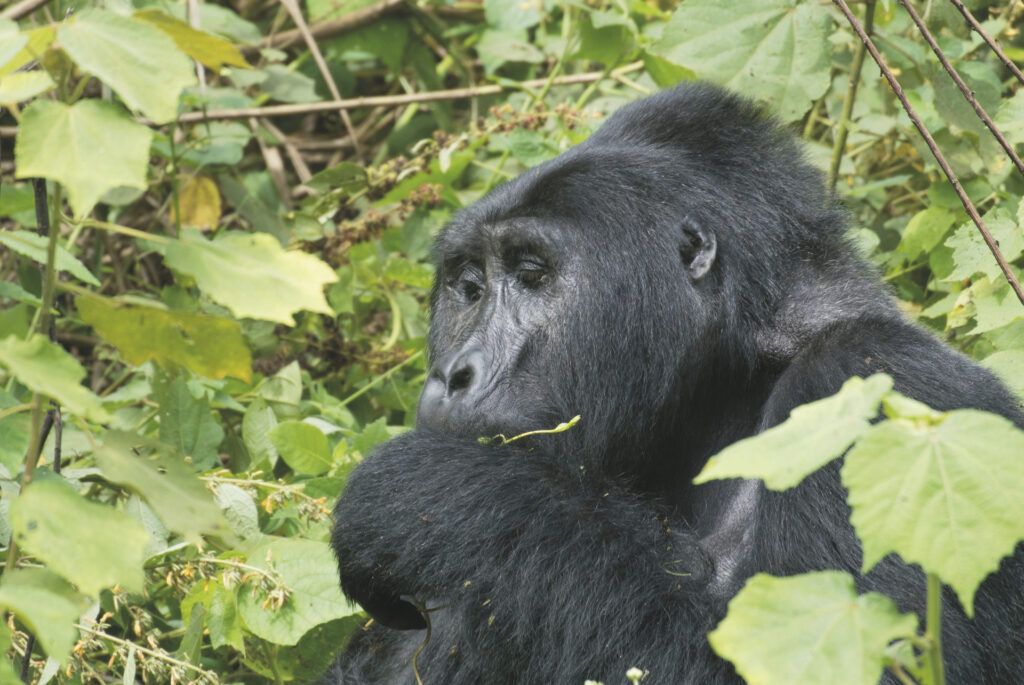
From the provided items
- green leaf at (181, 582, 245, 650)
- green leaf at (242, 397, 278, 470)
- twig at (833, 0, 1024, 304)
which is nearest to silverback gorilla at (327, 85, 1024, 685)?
twig at (833, 0, 1024, 304)

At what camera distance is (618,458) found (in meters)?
2.85

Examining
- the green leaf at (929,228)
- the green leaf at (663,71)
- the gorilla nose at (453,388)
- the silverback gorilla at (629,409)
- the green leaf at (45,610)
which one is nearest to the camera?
the green leaf at (45,610)

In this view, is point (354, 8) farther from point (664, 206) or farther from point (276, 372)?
point (664, 206)

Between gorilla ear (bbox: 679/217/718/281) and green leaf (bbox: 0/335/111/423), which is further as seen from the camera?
gorilla ear (bbox: 679/217/718/281)

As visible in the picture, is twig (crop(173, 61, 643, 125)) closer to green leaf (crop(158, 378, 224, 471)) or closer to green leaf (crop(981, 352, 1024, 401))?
green leaf (crop(158, 378, 224, 471))

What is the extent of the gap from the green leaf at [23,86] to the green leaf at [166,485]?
0.50 metres

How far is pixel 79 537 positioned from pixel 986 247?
265cm

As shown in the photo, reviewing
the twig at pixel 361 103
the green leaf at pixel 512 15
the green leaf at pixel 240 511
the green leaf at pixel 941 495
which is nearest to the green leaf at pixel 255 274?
the green leaf at pixel 941 495

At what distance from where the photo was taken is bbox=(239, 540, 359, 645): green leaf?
2.86 meters

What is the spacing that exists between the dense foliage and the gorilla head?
0.54 m

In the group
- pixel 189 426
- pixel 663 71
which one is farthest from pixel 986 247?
pixel 189 426

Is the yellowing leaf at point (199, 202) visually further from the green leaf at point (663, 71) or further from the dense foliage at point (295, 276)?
the green leaf at point (663, 71)

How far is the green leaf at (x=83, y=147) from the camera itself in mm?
1501

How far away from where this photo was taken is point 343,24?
6.04 m
